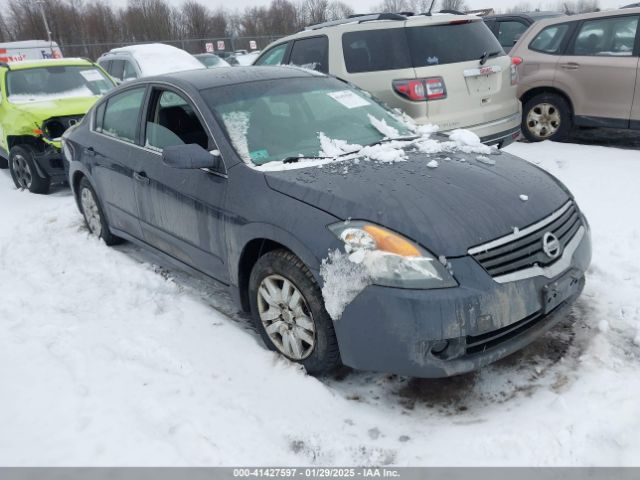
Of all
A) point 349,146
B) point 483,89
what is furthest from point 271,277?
point 483,89

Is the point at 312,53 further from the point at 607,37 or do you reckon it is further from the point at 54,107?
the point at 607,37

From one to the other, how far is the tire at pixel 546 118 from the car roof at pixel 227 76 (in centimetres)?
429

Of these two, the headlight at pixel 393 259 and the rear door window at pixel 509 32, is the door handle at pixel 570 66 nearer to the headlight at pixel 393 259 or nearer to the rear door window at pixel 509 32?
the rear door window at pixel 509 32

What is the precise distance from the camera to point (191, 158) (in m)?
3.21

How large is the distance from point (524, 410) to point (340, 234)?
1210 millimetres

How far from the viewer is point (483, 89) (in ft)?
19.1

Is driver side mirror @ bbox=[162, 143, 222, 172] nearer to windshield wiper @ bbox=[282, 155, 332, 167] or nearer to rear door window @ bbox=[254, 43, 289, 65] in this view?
windshield wiper @ bbox=[282, 155, 332, 167]

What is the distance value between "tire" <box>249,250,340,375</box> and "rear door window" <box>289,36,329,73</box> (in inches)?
153

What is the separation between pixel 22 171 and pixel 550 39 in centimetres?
735

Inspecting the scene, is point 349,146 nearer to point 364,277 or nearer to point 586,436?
point 364,277

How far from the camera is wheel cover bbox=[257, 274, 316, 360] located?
112 inches
